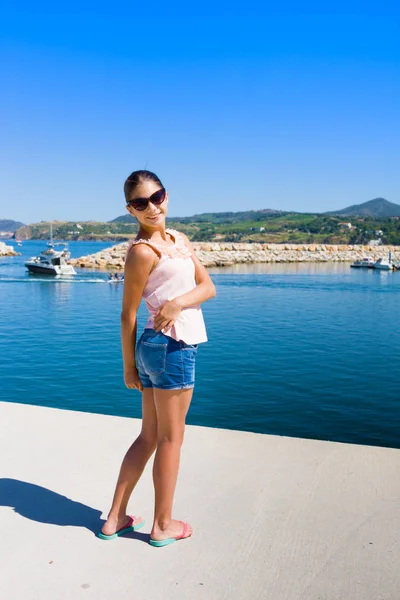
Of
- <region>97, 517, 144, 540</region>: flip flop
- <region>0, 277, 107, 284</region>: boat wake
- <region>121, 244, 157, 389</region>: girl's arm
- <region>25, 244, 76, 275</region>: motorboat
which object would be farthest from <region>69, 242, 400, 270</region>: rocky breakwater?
<region>121, 244, 157, 389</region>: girl's arm

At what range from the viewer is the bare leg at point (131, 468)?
2.67 metres

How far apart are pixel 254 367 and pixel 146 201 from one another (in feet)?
32.4

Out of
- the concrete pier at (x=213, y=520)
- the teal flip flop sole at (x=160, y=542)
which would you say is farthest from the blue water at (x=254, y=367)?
the teal flip flop sole at (x=160, y=542)

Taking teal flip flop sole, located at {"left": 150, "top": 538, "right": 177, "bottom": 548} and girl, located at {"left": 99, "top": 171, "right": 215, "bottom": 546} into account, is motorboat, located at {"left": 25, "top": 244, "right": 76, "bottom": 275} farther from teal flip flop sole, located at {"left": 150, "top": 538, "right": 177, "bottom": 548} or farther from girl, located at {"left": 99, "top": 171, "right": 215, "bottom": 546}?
teal flip flop sole, located at {"left": 150, "top": 538, "right": 177, "bottom": 548}

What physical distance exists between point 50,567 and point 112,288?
3624cm

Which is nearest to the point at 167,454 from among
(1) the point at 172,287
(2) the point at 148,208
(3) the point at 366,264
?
(1) the point at 172,287

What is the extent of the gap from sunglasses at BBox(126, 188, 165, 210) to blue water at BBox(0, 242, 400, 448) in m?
5.97

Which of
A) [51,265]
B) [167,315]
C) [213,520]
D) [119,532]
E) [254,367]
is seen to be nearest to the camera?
[167,315]

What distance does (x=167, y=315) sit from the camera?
8.17 feet

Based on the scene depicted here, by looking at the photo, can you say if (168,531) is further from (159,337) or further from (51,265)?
(51,265)

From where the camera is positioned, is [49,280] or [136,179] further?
[49,280]

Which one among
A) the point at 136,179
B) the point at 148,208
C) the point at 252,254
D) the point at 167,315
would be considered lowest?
the point at 252,254

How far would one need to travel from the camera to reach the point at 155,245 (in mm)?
2508

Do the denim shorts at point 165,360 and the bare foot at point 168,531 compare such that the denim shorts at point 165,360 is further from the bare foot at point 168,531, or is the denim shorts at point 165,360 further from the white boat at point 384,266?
A: the white boat at point 384,266
